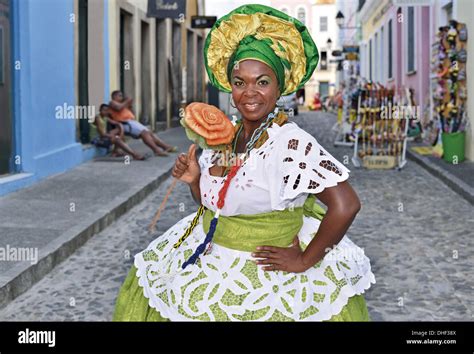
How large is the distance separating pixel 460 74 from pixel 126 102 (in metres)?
5.65

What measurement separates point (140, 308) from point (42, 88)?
8171mm

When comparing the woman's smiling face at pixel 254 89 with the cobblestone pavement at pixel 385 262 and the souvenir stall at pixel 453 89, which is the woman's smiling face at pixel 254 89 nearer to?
the cobblestone pavement at pixel 385 262

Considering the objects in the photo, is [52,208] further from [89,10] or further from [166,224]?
[89,10]

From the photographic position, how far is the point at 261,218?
7.76 ft

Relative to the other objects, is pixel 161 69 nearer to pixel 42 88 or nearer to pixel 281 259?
pixel 42 88

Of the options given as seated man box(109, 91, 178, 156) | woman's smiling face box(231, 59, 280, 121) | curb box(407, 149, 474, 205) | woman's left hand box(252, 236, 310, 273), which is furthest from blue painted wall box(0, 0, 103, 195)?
woman's left hand box(252, 236, 310, 273)

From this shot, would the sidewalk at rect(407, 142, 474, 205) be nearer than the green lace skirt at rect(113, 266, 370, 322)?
No

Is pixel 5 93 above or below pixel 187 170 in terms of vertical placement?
above

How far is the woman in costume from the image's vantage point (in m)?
2.29

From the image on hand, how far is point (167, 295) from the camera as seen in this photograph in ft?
7.80

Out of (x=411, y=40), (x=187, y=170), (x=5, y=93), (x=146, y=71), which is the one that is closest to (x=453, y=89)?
(x=411, y=40)

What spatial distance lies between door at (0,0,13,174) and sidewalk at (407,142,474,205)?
5.47 meters
